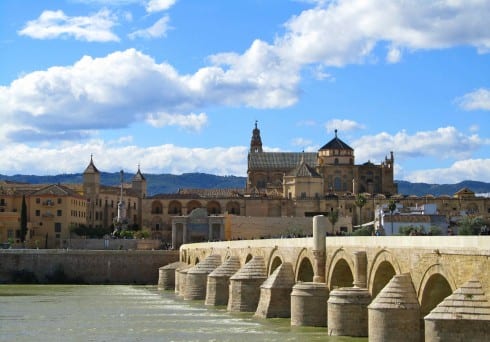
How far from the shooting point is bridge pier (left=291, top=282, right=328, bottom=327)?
40406 mm

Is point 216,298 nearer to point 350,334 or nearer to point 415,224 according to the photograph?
point 350,334

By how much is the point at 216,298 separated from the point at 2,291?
24968mm

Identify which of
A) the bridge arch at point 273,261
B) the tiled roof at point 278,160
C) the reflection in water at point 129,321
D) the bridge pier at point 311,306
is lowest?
the reflection in water at point 129,321

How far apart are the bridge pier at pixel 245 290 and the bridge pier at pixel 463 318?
79.8 feet

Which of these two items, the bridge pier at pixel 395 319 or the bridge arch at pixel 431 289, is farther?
the bridge arch at pixel 431 289

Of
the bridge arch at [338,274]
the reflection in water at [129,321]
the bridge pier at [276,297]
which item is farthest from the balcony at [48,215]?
the bridge arch at [338,274]

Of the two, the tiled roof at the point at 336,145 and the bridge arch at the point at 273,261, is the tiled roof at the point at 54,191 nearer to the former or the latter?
the tiled roof at the point at 336,145

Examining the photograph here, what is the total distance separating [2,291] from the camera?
7631cm

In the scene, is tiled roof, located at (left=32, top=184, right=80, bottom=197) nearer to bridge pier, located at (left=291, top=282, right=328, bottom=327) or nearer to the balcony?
the balcony

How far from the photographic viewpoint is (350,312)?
35.7m

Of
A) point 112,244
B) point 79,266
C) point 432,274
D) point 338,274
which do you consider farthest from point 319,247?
point 112,244

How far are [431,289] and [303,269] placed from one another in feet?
53.9

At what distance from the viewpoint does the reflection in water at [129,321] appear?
129 feet

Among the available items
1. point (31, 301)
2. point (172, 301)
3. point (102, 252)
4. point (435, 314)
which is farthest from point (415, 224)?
point (435, 314)
